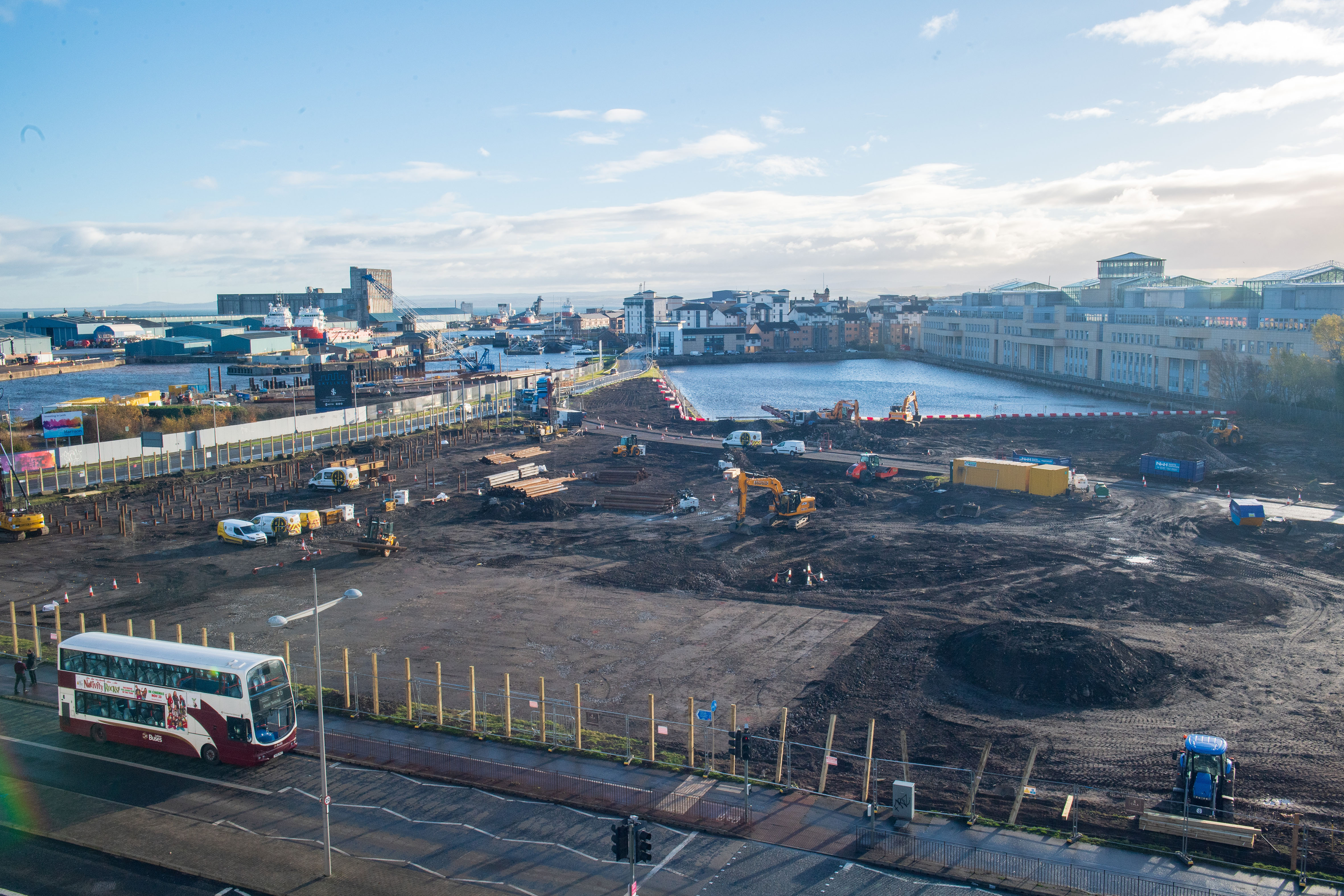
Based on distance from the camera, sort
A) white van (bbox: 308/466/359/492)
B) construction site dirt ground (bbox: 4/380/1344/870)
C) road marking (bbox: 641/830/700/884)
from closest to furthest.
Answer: road marking (bbox: 641/830/700/884), construction site dirt ground (bbox: 4/380/1344/870), white van (bbox: 308/466/359/492)

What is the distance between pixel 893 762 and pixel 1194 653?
12564 millimetres

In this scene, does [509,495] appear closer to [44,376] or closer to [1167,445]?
[1167,445]

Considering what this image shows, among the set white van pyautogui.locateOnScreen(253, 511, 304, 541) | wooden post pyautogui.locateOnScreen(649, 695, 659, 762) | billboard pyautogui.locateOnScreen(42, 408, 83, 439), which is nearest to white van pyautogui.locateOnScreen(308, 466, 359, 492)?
white van pyautogui.locateOnScreen(253, 511, 304, 541)

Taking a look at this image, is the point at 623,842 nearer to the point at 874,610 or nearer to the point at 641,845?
the point at 641,845

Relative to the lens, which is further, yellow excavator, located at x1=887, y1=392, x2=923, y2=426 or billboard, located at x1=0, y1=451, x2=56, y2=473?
yellow excavator, located at x1=887, y1=392, x2=923, y2=426

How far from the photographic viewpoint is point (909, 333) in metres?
189

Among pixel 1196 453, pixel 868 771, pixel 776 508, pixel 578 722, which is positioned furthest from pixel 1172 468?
pixel 578 722

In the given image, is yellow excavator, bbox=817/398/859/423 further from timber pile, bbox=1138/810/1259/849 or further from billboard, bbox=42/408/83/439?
timber pile, bbox=1138/810/1259/849

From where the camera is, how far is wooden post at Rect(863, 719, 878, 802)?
1756cm

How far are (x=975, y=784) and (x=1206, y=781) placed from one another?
4.29 meters

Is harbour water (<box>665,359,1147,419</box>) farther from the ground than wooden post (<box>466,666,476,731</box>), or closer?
farther from the ground

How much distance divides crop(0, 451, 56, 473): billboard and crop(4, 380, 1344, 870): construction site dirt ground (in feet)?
21.3

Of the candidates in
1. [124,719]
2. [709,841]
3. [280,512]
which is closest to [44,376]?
[280,512]

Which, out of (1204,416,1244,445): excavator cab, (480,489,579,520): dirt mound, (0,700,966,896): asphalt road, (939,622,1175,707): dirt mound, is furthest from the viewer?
(1204,416,1244,445): excavator cab
